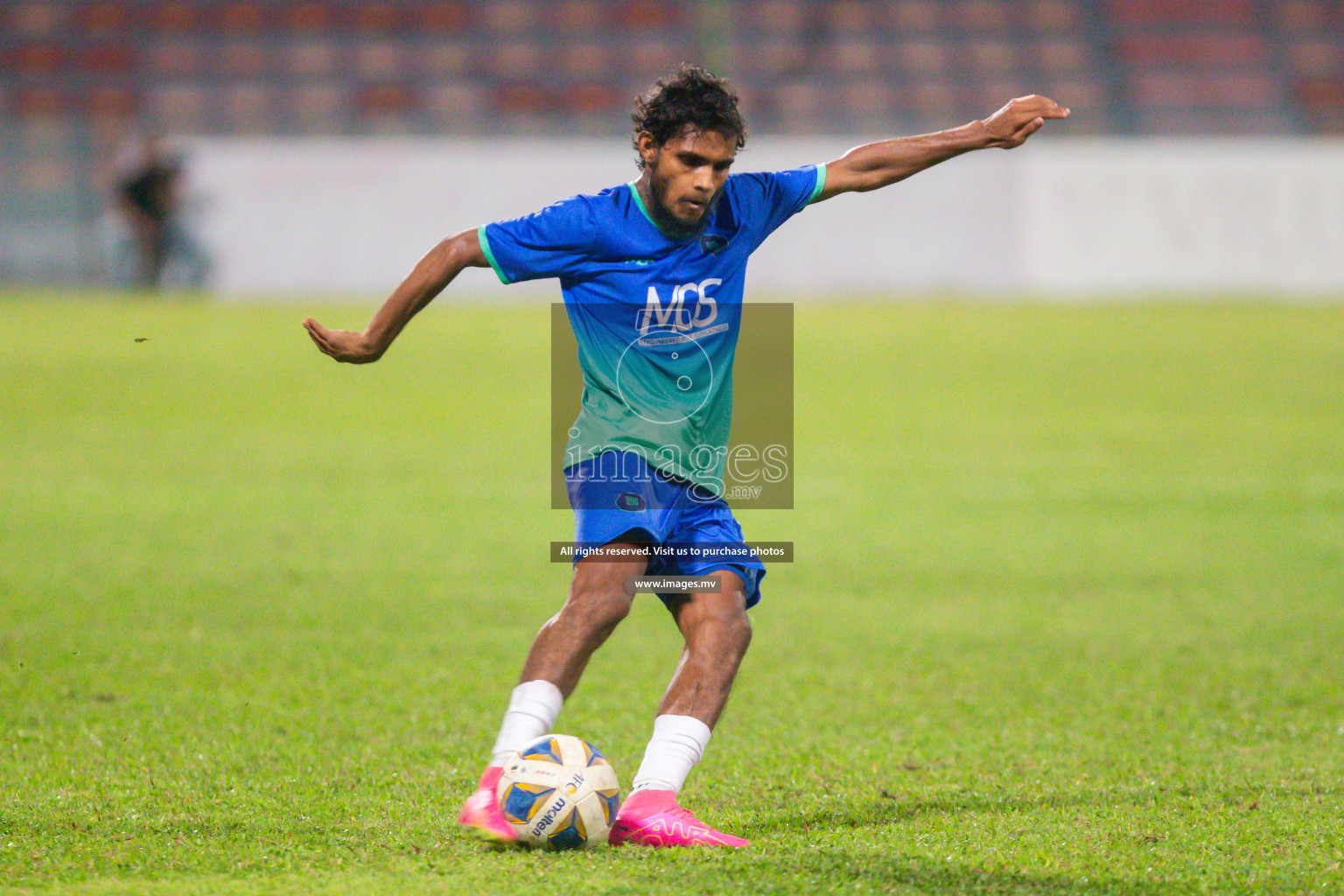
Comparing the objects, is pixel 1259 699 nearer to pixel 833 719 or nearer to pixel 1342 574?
pixel 833 719

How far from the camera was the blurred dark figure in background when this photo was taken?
1859cm

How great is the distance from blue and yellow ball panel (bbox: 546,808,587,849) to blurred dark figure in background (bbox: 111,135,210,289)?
1686cm

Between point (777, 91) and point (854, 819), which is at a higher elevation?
point (777, 91)

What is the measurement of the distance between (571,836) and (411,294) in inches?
56.7

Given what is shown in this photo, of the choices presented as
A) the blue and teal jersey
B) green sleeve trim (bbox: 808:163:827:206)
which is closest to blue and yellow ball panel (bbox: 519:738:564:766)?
the blue and teal jersey

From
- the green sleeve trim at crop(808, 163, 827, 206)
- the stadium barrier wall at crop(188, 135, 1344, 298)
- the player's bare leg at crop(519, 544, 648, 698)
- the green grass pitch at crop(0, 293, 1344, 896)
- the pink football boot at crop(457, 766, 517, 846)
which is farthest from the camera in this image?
the stadium barrier wall at crop(188, 135, 1344, 298)

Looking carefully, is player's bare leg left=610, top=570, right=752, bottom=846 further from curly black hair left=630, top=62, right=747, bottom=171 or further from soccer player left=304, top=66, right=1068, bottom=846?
curly black hair left=630, top=62, right=747, bottom=171

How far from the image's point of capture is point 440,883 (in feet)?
10.4

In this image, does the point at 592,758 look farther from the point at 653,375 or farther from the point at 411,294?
the point at 411,294

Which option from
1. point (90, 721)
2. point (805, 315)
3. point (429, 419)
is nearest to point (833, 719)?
point (90, 721)

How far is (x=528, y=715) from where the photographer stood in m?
3.57

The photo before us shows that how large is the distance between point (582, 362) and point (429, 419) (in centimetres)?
1075

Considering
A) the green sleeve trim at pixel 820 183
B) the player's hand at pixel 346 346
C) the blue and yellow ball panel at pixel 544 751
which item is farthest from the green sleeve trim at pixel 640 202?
the blue and yellow ball panel at pixel 544 751

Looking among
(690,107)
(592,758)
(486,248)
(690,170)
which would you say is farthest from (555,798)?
(690,107)
